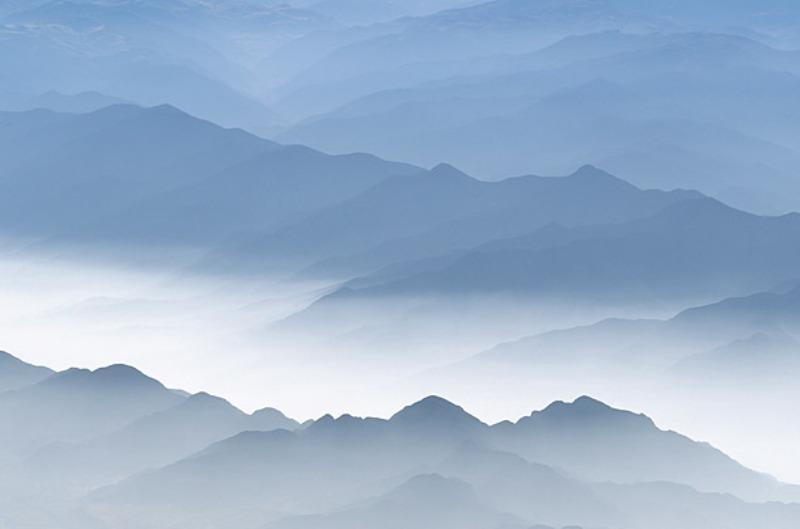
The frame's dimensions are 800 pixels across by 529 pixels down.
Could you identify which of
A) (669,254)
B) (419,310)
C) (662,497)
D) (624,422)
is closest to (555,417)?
(624,422)

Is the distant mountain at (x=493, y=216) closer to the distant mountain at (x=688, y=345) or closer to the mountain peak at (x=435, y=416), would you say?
the distant mountain at (x=688, y=345)

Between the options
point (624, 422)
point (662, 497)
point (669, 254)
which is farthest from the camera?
point (669, 254)

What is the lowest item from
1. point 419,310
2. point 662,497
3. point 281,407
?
point 662,497

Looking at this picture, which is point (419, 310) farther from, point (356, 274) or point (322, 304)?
point (356, 274)

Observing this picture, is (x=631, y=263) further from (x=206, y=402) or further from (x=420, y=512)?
(x=420, y=512)

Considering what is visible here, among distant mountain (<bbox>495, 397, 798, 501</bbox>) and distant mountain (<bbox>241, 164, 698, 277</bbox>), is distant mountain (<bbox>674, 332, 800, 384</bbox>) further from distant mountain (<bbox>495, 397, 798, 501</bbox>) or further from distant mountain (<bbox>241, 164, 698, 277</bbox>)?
distant mountain (<bbox>241, 164, 698, 277</bbox>)

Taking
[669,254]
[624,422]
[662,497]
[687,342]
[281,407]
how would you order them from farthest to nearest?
1. [669,254]
2. [687,342]
3. [281,407]
4. [624,422]
5. [662,497]

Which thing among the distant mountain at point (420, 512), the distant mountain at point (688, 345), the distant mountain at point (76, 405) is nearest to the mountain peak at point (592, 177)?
the distant mountain at point (688, 345)
